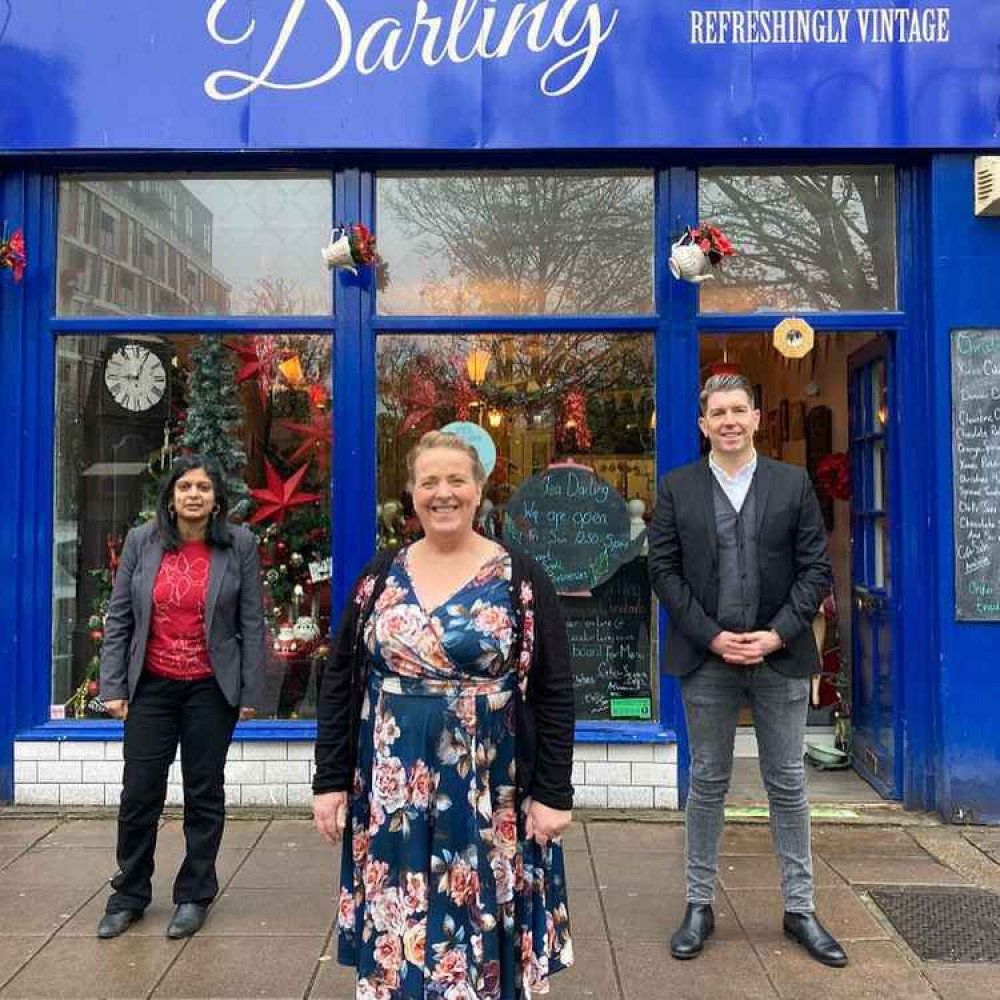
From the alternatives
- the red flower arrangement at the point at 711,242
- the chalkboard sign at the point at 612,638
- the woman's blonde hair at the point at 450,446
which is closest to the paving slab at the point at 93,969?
the woman's blonde hair at the point at 450,446

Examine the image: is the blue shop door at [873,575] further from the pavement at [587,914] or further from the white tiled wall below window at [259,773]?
the white tiled wall below window at [259,773]

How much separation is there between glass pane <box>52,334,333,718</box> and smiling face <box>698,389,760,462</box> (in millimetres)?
2534

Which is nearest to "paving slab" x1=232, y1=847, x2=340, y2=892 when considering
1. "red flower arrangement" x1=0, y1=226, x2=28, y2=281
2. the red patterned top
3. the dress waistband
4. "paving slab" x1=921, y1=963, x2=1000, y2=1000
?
the red patterned top

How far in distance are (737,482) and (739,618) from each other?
0.50 metres

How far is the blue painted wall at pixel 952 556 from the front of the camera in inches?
201

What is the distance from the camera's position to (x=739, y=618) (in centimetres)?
354

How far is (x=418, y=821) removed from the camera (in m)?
2.64

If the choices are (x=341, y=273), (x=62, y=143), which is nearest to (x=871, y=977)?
(x=341, y=273)

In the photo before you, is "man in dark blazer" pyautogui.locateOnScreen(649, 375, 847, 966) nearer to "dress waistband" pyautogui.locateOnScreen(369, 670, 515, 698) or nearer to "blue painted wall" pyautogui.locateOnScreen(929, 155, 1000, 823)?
"dress waistband" pyautogui.locateOnScreen(369, 670, 515, 698)

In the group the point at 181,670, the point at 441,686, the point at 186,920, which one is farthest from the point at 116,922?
the point at 441,686

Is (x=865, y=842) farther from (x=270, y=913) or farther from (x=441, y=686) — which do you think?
(x=441, y=686)

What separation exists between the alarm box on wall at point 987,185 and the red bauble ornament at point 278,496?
3807mm

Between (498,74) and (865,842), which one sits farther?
(498,74)

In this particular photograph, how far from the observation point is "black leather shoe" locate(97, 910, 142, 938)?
381 cm
